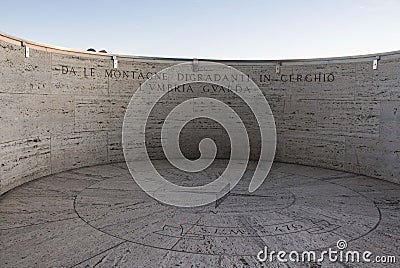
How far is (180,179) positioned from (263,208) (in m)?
2.29

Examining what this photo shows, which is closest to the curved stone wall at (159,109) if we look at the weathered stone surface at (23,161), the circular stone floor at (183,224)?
the weathered stone surface at (23,161)

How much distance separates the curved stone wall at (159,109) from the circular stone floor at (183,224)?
3.00ft

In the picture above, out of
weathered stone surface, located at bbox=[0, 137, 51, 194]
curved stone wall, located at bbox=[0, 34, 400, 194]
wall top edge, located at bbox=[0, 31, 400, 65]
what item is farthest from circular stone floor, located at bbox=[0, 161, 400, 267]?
wall top edge, located at bbox=[0, 31, 400, 65]

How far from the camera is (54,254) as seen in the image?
3740mm

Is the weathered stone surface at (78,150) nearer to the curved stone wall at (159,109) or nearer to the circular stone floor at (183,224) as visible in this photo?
the curved stone wall at (159,109)

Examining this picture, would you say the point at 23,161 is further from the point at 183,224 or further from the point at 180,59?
the point at 180,59

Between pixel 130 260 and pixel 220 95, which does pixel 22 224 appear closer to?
pixel 130 260

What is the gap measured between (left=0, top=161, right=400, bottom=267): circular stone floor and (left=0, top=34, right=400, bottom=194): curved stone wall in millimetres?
914

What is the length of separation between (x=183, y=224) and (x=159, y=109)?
5.17 metres

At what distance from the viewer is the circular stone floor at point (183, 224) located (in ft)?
12.3

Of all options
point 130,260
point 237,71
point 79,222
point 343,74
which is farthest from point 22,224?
point 343,74

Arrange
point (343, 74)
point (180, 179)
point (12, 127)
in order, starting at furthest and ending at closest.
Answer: point (343, 74) → point (180, 179) → point (12, 127)

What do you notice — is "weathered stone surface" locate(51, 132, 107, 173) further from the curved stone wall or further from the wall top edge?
the wall top edge

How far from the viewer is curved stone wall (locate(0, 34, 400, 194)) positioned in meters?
6.79
